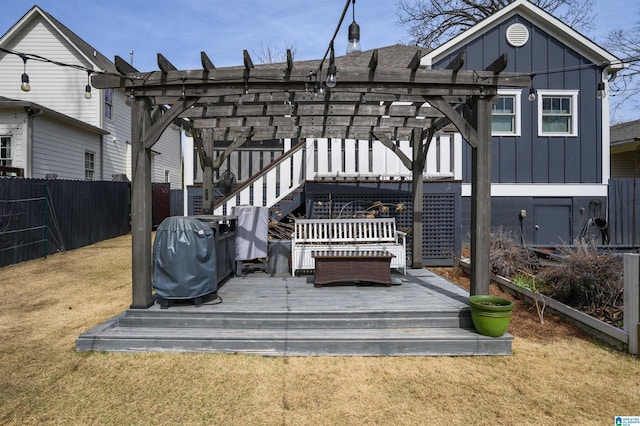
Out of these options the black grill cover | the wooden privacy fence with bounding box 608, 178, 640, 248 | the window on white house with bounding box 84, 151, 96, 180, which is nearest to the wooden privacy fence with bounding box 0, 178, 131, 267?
the window on white house with bounding box 84, 151, 96, 180

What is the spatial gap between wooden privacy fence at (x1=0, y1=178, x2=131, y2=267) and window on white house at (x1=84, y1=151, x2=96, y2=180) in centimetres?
232

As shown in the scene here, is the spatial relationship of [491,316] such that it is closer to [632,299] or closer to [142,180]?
[632,299]

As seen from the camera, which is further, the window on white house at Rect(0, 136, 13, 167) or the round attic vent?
the window on white house at Rect(0, 136, 13, 167)

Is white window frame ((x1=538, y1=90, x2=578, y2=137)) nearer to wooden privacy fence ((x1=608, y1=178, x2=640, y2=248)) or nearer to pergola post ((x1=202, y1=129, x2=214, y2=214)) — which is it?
wooden privacy fence ((x1=608, y1=178, x2=640, y2=248))

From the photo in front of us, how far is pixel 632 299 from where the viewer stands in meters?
4.18

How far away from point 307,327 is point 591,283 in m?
3.94

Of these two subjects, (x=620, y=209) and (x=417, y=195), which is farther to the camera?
(x=620, y=209)

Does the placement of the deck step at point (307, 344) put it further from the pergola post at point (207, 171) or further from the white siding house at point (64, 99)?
the white siding house at point (64, 99)

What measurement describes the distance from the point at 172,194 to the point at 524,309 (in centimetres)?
1443

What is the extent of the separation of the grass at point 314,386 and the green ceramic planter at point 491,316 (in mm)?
303

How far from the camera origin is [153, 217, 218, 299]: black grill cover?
4648mm

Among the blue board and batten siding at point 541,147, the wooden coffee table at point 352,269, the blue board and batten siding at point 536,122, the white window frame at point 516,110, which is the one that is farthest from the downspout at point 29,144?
the white window frame at point 516,110

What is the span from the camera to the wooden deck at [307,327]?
4.20 meters

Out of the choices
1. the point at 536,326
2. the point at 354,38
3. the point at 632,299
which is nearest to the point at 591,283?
the point at 536,326
